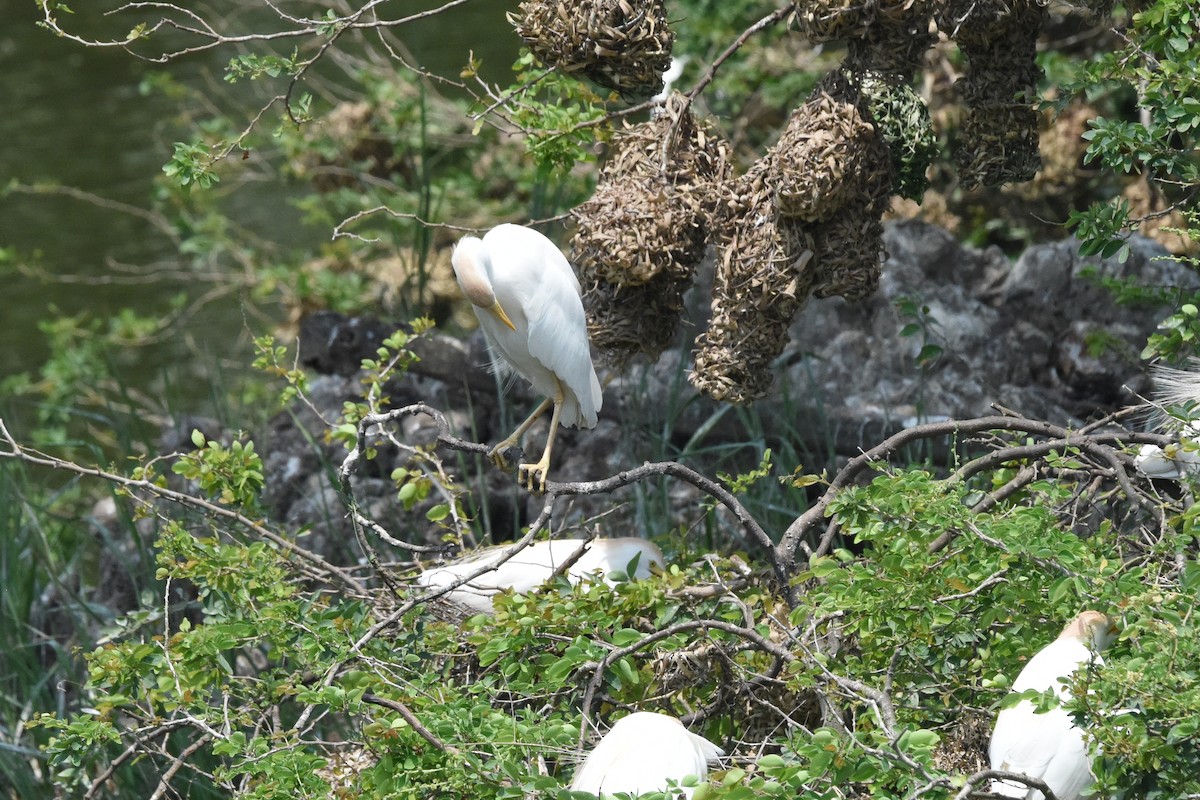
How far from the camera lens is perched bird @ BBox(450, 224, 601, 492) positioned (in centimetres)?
253

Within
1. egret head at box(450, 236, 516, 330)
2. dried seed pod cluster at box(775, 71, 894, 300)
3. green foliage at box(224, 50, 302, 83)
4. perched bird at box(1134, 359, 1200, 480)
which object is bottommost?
perched bird at box(1134, 359, 1200, 480)

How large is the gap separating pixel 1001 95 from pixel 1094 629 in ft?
3.27

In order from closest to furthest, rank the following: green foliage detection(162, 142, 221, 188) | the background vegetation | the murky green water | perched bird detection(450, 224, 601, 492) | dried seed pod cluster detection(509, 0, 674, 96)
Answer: the background vegetation < dried seed pod cluster detection(509, 0, 674, 96) < green foliage detection(162, 142, 221, 188) < perched bird detection(450, 224, 601, 492) < the murky green water

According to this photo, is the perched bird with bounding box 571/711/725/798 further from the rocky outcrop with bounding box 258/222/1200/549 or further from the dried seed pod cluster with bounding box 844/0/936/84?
the rocky outcrop with bounding box 258/222/1200/549

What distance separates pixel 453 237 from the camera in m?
5.75

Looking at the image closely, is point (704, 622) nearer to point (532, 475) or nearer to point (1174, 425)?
point (1174, 425)

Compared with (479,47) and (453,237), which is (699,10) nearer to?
(453,237)

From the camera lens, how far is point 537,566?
8.63 feet

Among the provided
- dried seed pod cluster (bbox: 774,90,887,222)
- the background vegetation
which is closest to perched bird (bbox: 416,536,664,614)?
the background vegetation

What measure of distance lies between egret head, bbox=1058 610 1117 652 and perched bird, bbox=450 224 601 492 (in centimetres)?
106

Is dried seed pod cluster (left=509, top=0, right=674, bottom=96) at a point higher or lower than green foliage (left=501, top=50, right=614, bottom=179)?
higher

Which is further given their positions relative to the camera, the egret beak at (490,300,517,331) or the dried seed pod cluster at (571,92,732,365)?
the egret beak at (490,300,517,331)

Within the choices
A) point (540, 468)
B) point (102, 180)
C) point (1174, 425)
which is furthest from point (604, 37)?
point (102, 180)

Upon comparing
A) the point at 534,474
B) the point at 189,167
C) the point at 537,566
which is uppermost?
the point at 189,167
